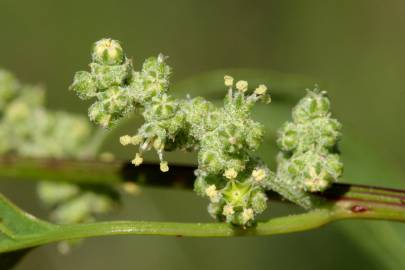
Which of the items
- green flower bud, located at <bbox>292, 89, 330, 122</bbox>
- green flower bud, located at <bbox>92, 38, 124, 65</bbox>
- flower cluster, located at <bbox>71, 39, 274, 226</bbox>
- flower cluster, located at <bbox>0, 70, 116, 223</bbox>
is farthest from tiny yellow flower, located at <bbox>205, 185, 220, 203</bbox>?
flower cluster, located at <bbox>0, 70, 116, 223</bbox>

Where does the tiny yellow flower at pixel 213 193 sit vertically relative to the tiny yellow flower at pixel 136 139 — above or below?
below

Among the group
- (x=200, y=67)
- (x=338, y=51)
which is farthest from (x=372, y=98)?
(x=200, y=67)

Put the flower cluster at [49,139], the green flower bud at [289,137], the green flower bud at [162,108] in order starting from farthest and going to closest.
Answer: the flower cluster at [49,139]
the green flower bud at [289,137]
the green flower bud at [162,108]

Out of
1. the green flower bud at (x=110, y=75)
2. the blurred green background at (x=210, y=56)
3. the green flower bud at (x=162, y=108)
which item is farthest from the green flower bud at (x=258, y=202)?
the blurred green background at (x=210, y=56)

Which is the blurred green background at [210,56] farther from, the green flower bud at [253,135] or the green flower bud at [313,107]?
the green flower bud at [253,135]

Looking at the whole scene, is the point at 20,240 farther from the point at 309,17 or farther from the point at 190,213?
the point at 309,17

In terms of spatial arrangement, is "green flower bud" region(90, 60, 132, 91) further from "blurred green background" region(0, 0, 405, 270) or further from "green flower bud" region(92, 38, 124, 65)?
"blurred green background" region(0, 0, 405, 270)

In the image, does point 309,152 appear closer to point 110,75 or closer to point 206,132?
point 206,132
